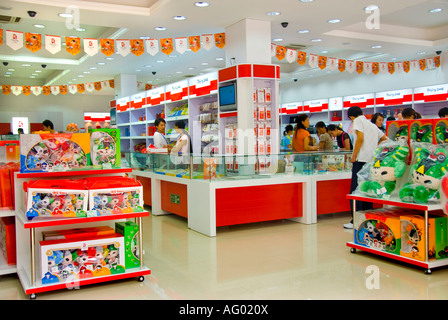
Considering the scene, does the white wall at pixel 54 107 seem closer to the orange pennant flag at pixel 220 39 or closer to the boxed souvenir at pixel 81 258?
the orange pennant flag at pixel 220 39

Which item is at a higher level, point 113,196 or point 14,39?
point 14,39

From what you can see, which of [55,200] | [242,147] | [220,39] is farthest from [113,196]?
[220,39]

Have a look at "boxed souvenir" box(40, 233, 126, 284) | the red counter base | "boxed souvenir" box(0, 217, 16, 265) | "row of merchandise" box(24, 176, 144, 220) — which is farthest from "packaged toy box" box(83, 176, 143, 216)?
the red counter base

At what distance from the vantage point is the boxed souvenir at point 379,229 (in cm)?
396

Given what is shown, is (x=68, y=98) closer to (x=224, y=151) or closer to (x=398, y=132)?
(x=224, y=151)

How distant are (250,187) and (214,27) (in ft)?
12.4

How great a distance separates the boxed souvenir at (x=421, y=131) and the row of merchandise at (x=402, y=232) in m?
0.75

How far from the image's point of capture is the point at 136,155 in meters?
7.52

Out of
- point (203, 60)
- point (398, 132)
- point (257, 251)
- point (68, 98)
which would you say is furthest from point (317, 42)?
point (68, 98)

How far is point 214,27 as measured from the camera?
7934 millimetres

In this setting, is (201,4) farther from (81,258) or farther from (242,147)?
(81,258)

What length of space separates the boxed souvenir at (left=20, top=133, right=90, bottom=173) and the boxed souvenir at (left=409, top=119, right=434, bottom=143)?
330 centimetres

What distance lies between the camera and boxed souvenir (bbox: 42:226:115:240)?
11.4ft

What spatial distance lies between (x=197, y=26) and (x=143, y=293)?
5791 millimetres
